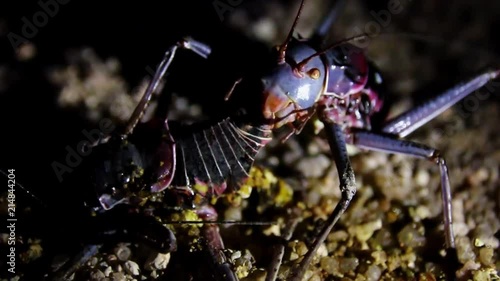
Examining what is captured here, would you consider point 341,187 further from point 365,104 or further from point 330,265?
point 365,104

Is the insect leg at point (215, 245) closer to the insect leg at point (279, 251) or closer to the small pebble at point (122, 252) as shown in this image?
the insect leg at point (279, 251)

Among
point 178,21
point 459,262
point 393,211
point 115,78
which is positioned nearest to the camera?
point 459,262

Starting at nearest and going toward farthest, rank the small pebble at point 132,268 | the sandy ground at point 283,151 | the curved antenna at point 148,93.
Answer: the small pebble at point 132,268
the sandy ground at point 283,151
the curved antenna at point 148,93

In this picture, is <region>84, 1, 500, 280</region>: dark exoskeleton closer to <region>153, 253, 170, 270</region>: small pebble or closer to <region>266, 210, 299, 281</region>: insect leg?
<region>266, 210, 299, 281</region>: insect leg

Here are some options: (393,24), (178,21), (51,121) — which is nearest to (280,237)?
(51,121)

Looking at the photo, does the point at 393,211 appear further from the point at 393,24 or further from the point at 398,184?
the point at 393,24

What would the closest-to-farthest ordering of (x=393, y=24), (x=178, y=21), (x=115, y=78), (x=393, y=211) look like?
(x=393, y=211), (x=115, y=78), (x=178, y=21), (x=393, y=24)

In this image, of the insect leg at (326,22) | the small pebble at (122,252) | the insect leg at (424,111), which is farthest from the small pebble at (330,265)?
the insect leg at (326,22)
